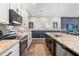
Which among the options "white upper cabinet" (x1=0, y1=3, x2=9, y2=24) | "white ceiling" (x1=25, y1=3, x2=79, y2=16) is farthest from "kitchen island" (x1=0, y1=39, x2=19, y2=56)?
"white ceiling" (x1=25, y1=3, x2=79, y2=16)

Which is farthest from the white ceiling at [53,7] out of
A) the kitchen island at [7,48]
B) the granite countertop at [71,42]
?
the kitchen island at [7,48]

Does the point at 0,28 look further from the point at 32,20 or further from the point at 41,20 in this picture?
the point at 41,20

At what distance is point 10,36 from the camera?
3.17 metres

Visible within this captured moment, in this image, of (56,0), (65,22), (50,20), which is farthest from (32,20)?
(56,0)

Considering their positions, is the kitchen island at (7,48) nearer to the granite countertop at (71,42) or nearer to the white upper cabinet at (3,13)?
the white upper cabinet at (3,13)

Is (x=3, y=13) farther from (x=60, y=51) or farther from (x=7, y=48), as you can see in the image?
(x=60, y=51)

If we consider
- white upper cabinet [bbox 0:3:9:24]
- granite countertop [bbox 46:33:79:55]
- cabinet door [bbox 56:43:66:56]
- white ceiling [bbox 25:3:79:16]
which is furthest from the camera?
white ceiling [bbox 25:3:79:16]

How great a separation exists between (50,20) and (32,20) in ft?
5.13

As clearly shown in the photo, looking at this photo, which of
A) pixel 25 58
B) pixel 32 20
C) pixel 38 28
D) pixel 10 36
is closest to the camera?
pixel 25 58

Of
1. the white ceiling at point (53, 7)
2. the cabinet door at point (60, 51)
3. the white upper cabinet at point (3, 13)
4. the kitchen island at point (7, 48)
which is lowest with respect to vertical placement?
the cabinet door at point (60, 51)

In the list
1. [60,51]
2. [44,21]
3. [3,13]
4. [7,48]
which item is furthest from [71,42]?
[44,21]

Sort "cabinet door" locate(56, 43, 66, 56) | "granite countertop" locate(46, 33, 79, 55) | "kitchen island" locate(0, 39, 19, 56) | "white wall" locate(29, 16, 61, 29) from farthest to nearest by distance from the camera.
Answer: "white wall" locate(29, 16, 61, 29) → "cabinet door" locate(56, 43, 66, 56) → "granite countertop" locate(46, 33, 79, 55) → "kitchen island" locate(0, 39, 19, 56)

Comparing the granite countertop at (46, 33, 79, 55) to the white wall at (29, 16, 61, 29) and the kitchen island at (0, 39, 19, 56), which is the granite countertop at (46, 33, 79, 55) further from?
the white wall at (29, 16, 61, 29)

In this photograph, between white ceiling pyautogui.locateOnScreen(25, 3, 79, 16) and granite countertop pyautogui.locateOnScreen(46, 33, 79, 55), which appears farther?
white ceiling pyautogui.locateOnScreen(25, 3, 79, 16)
